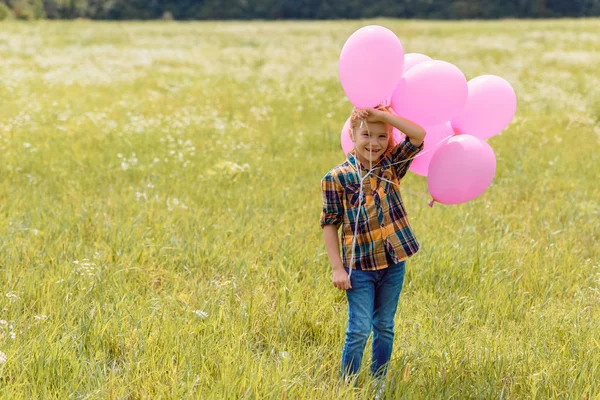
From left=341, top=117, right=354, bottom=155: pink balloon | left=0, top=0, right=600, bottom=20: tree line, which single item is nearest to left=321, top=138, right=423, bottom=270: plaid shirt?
left=341, top=117, right=354, bottom=155: pink balloon

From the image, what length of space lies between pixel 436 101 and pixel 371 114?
0.32 m

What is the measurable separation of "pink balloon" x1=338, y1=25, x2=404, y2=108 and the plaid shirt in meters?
0.29

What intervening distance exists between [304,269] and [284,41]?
2629 centimetres

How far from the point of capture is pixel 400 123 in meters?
2.81

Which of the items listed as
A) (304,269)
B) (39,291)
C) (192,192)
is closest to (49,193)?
(192,192)

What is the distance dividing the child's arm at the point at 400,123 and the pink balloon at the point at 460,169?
210mm

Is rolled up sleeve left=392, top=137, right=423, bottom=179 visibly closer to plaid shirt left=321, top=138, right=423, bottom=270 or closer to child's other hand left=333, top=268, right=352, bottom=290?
plaid shirt left=321, top=138, right=423, bottom=270

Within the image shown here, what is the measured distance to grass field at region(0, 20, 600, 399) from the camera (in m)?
2.89

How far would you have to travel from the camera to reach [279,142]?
8391 millimetres

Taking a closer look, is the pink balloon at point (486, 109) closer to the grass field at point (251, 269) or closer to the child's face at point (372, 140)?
the child's face at point (372, 140)

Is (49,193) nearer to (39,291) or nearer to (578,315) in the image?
(39,291)

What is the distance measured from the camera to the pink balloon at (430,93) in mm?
2816

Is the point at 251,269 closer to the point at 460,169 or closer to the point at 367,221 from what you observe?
the point at 367,221

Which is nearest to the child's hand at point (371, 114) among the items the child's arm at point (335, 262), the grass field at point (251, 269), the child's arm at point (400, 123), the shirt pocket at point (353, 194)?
the child's arm at point (400, 123)
